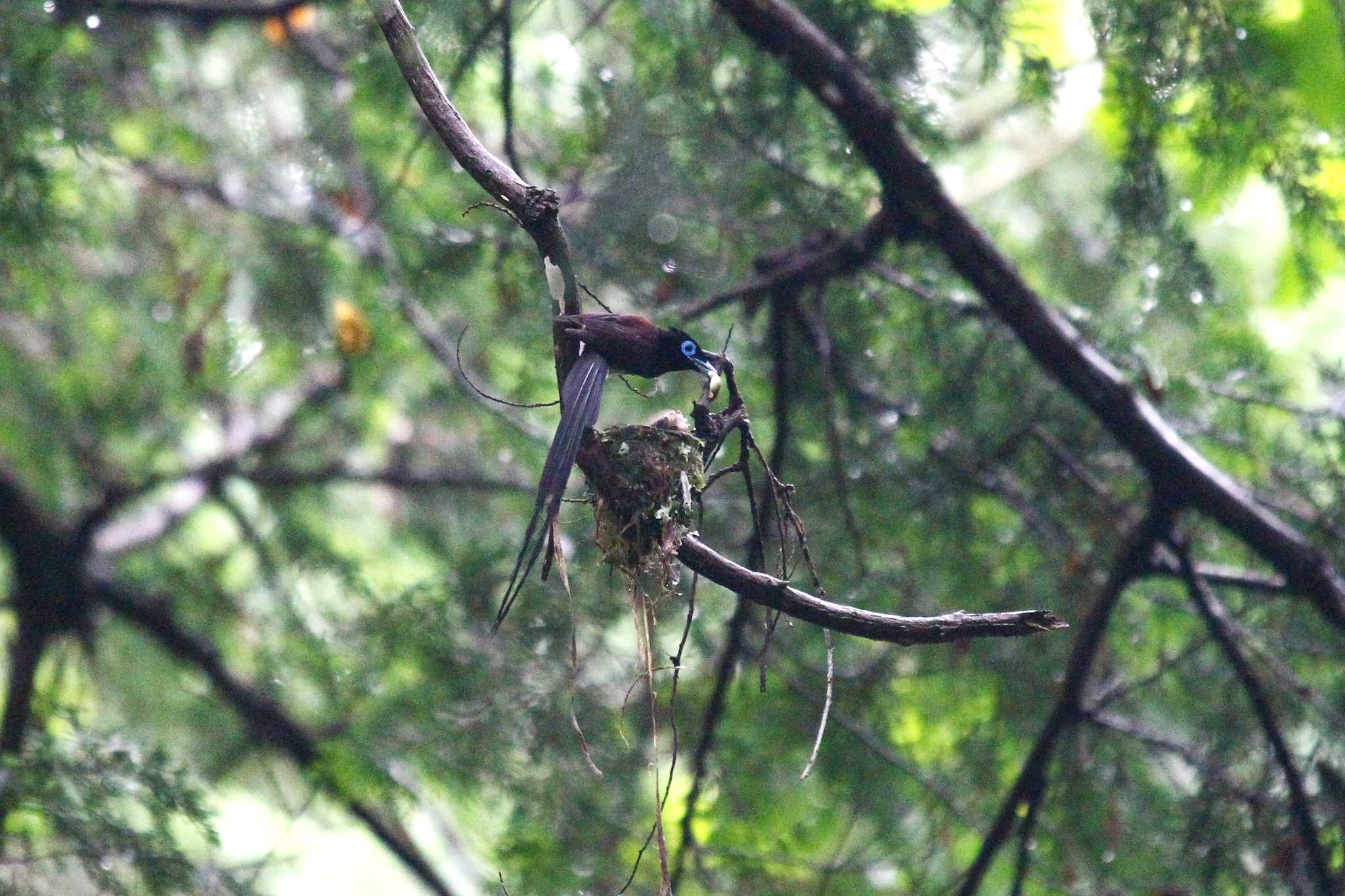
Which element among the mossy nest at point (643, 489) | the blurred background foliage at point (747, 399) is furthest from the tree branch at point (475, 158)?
the blurred background foliage at point (747, 399)

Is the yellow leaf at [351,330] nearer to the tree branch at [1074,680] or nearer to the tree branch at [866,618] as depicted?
the tree branch at [1074,680]

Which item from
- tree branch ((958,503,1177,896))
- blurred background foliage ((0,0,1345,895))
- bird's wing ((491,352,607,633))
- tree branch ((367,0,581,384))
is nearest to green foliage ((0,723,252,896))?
blurred background foliage ((0,0,1345,895))

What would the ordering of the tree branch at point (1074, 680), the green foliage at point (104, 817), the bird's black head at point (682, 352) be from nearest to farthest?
the bird's black head at point (682, 352) → the green foliage at point (104, 817) → the tree branch at point (1074, 680)

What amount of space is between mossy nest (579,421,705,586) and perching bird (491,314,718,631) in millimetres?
86

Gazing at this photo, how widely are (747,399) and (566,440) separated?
2752mm

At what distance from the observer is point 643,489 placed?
8.70 feet

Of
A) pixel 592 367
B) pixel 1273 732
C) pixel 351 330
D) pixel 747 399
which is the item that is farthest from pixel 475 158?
pixel 351 330

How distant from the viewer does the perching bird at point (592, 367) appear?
2455mm

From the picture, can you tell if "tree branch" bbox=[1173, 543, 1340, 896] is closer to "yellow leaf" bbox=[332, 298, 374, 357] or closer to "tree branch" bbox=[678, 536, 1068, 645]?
"tree branch" bbox=[678, 536, 1068, 645]

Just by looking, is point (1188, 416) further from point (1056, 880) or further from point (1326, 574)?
point (1056, 880)

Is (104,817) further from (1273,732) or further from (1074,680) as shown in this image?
(1273,732)

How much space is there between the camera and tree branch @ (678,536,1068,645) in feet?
7.75

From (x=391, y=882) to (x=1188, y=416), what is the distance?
7349mm

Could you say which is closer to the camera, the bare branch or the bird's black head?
the bird's black head
